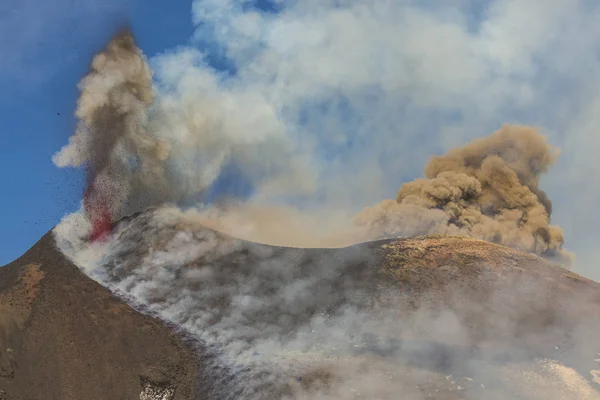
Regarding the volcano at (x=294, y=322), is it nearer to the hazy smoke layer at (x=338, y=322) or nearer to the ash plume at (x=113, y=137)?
the hazy smoke layer at (x=338, y=322)

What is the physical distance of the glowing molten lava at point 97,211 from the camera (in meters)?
19.3

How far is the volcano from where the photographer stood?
13289 millimetres

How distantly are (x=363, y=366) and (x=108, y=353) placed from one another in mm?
6962

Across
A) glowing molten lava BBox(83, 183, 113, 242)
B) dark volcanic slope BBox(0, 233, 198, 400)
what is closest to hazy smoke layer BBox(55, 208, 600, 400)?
dark volcanic slope BBox(0, 233, 198, 400)

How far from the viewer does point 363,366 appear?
1341 centimetres

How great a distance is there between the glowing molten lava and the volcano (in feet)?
4.25

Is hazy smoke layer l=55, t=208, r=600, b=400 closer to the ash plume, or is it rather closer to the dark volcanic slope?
the dark volcanic slope

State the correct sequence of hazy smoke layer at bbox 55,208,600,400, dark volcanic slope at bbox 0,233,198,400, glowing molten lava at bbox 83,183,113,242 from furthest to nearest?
1. glowing molten lava at bbox 83,183,113,242
2. dark volcanic slope at bbox 0,233,198,400
3. hazy smoke layer at bbox 55,208,600,400

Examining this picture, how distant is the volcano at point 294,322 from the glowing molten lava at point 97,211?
1295 mm

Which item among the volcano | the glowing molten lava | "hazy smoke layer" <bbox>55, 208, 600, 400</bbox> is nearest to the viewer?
"hazy smoke layer" <bbox>55, 208, 600, 400</bbox>

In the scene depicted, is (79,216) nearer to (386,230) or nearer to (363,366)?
(363,366)

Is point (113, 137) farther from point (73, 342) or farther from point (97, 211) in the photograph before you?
point (73, 342)

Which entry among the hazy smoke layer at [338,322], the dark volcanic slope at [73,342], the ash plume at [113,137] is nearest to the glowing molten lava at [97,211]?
the ash plume at [113,137]

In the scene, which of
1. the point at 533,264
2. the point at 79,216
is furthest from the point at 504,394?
the point at 79,216
